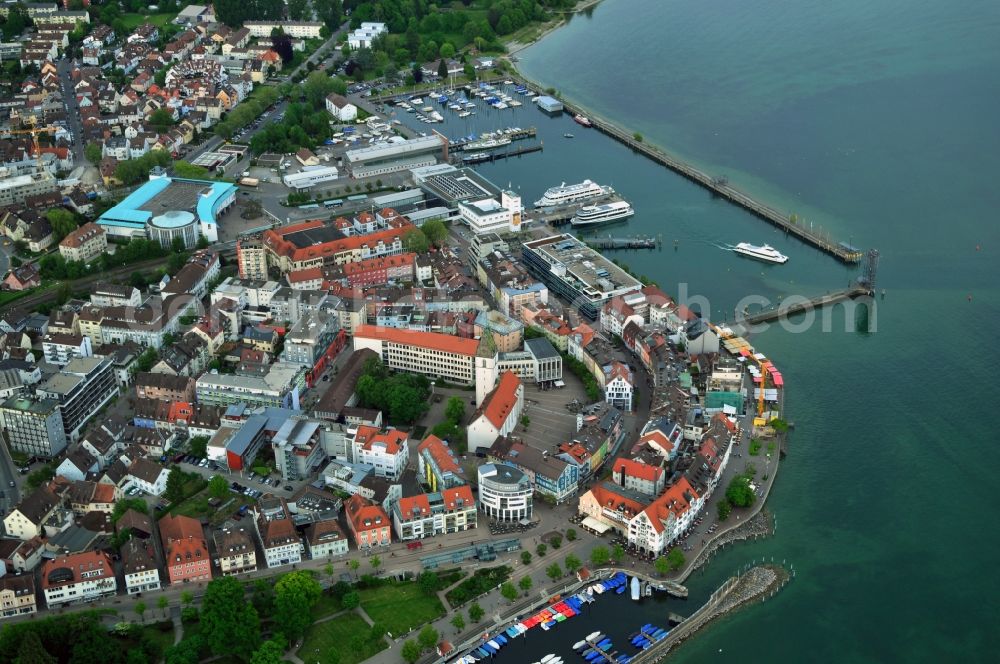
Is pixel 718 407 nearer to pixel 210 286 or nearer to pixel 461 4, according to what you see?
pixel 210 286

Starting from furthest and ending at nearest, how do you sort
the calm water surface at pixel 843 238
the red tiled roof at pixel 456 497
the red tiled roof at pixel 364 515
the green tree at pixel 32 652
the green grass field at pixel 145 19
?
the green grass field at pixel 145 19 < the red tiled roof at pixel 456 497 < the red tiled roof at pixel 364 515 < the calm water surface at pixel 843 238 < the green tree at pixel 32 652

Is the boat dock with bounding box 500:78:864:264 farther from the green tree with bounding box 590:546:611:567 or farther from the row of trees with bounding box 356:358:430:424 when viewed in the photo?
the green tree with bounding box 590:546:611:567

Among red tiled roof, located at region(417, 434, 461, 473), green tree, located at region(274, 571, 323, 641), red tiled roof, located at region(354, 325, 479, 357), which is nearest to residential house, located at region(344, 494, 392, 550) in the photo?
red tiled roof, located at region(417, 434, 461, 473)

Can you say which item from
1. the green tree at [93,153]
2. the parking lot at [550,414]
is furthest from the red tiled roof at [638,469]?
the green tree at [93,153]

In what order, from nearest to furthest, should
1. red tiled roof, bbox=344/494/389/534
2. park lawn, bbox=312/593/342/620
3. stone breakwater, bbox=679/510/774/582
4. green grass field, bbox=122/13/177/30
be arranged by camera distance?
park lawn, bbox=312/593/342/620 → stone breakwater, bbox=679/510/774/582 → red tiled roof, bbox=344/494/389/534 → green grass field, bbox=122/13/177/30

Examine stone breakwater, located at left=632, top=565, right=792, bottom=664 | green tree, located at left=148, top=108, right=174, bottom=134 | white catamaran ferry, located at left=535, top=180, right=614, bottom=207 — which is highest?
green tree, located at left=148, top=108, right=174, bottom=134

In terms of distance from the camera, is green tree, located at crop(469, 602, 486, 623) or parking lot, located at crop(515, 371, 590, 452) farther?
parking lot, located at crop(515, 371, 590, 452)

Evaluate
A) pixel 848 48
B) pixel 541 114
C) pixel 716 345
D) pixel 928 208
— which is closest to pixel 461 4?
pixel 541 114

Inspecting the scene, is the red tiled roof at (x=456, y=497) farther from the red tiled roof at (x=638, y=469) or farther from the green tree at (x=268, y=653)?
the green tree at (x=268, y=653)
